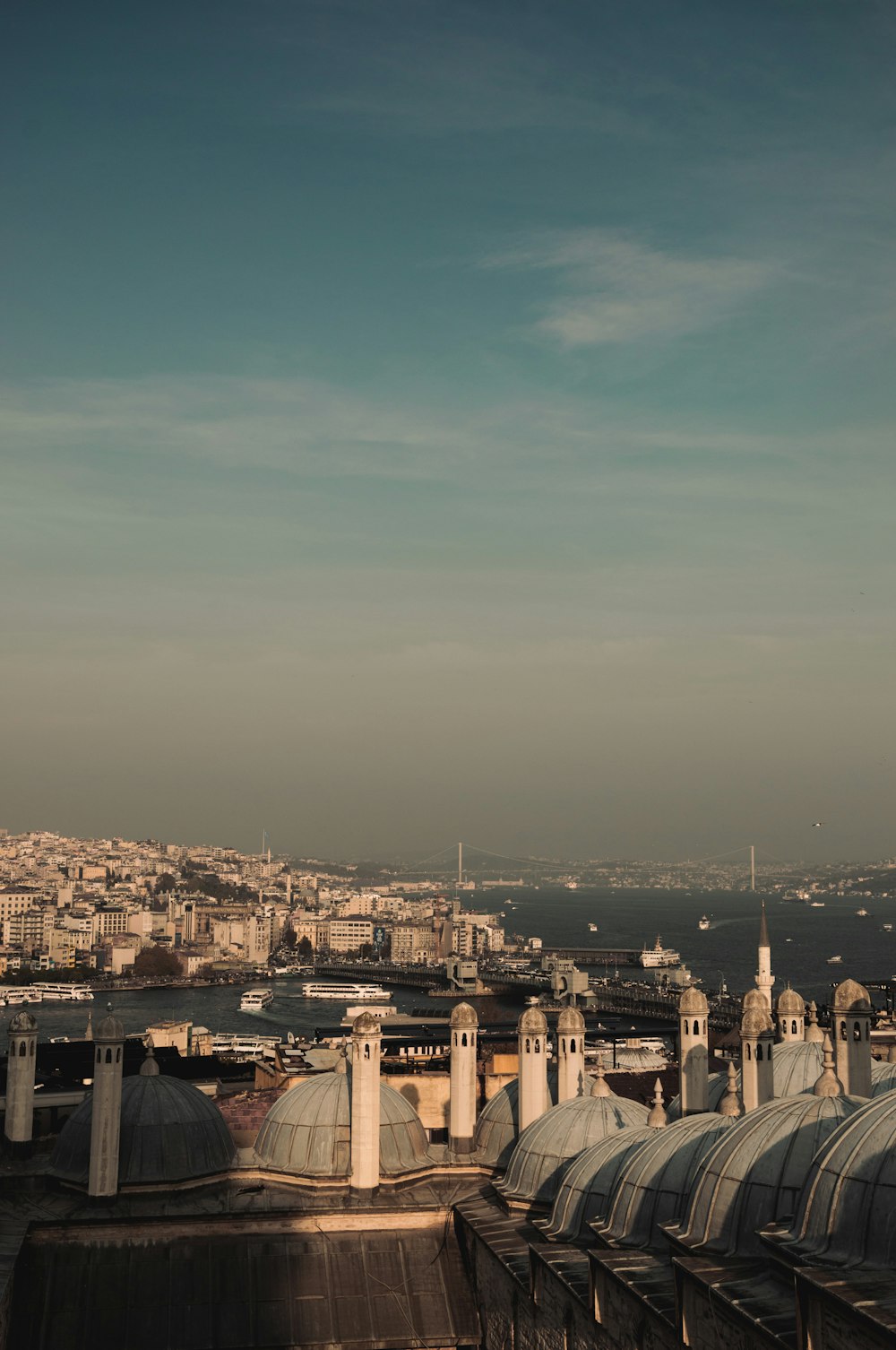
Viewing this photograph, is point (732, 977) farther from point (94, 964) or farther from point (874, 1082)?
point (874, 1082)

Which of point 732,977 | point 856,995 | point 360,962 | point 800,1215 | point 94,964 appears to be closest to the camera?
point 800,1215

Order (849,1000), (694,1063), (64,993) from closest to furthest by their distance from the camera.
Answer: (849,1000) → (694,1063) → (64,993)

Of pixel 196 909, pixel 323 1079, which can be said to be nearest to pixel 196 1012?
pixel 196 909

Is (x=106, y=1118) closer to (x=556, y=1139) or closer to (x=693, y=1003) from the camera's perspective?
(x=556, y=1139)

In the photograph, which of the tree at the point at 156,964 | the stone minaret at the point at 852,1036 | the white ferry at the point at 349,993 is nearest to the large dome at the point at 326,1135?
the stone minaret at the point at 852,1036

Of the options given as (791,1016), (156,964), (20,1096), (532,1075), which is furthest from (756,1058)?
(156,964)

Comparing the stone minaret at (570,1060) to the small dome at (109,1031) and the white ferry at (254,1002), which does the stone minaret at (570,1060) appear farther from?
the white ferry at (254,1002)
